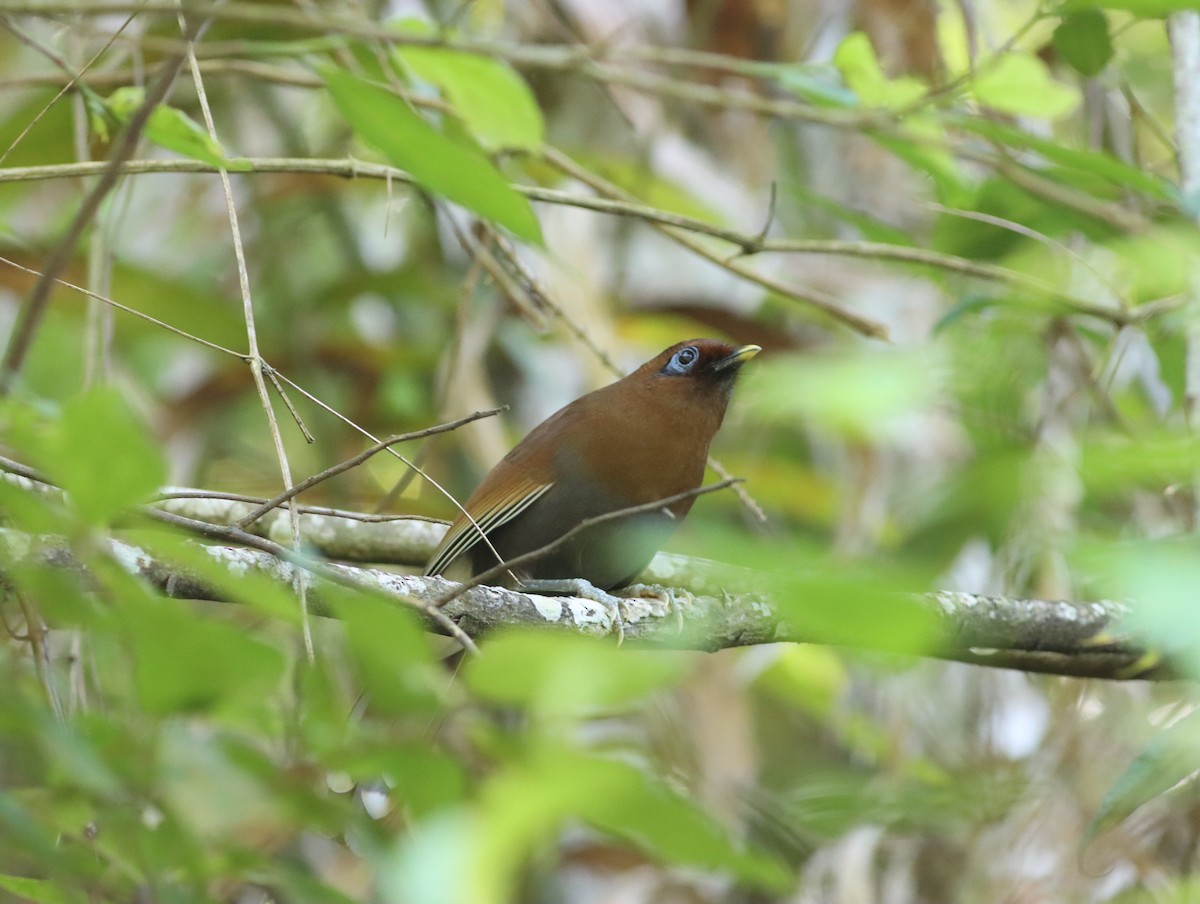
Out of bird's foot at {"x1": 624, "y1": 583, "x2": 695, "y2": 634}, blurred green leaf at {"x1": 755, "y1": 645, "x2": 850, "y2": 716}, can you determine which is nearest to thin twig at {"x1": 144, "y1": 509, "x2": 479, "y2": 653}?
bird's foot at {"x1": 624, "y1": 583, "x2": 695, "y2": 634}

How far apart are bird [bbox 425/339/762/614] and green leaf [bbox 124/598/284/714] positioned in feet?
8.10

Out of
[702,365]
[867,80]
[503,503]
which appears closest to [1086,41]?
[867,80]

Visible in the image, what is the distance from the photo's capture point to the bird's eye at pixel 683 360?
415cm

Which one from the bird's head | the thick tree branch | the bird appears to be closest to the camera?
the thick tree branch

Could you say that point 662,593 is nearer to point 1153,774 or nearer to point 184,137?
point 1153,774

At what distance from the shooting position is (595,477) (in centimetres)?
379

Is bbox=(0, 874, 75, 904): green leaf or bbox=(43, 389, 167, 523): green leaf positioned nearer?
bbox=(43, 389, 167, 523): green leaf

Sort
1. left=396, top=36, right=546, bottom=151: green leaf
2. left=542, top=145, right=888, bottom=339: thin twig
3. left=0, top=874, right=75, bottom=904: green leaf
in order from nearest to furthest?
left=0, top=874, right=75, bottom=904: green leaf, left=396, top=36, right=546, bottom=151: green leaf, left=542, top=145, right=888, bottom=339: thin twig

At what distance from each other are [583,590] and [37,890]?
209cm

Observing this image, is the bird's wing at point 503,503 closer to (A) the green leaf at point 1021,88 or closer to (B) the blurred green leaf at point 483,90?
(B) the blurred green leaf at point 483,90

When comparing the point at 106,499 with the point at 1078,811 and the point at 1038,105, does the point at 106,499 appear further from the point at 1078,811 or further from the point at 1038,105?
the point at 1078,811

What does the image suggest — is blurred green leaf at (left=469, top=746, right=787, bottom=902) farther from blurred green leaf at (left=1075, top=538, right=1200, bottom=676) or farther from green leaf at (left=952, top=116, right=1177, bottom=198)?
green leaf at (left=952, top=116, right=1177, bottom=198)

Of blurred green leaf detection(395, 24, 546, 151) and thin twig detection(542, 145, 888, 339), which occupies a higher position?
blurred green leaf detection(395, 24, 546, 151)

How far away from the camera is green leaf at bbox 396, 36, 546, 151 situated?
2.89 meters
